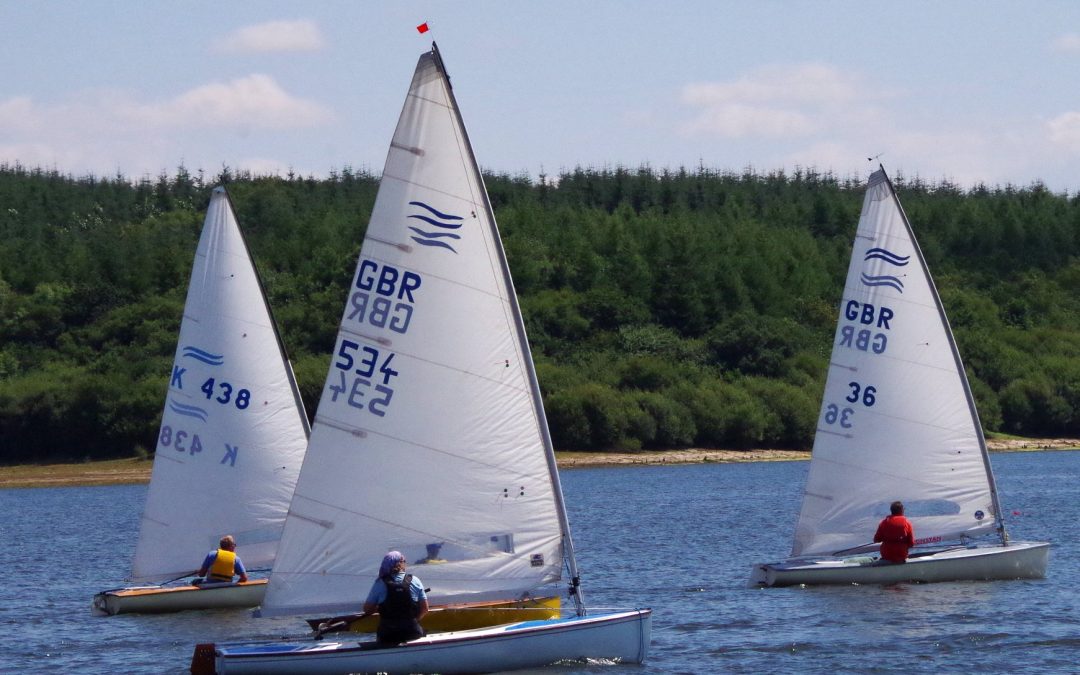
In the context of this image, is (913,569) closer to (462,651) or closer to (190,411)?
(462,651)

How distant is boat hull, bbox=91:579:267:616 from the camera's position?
28094 mm

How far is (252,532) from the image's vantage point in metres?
29.1

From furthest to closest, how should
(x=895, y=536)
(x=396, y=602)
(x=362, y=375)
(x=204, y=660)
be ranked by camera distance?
(x=895, y=536), (x=204, y=660), (x=362, y=375), (x=396, y=602)

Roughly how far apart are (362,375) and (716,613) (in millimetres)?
10307

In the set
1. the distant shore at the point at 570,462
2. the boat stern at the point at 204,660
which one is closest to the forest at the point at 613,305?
the distant shore at the point at 570,462

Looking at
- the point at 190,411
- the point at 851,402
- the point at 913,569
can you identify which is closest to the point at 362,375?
the point at 190,411

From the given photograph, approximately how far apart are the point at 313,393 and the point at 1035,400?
4415 cm

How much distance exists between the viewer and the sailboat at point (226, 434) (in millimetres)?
29016

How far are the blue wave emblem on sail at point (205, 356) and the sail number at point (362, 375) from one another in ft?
31.0

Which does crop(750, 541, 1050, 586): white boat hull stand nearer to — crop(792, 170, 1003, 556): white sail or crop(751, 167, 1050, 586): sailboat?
crop(751, 167, 1050, 586): sailboat

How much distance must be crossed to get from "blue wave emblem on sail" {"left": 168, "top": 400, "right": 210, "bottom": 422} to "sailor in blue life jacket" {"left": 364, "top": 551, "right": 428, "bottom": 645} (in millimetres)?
10697

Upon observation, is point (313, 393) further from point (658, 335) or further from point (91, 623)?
point (91, 623)

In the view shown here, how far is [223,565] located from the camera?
28266mm

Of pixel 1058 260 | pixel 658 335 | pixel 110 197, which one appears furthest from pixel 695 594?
pixel 110 197
